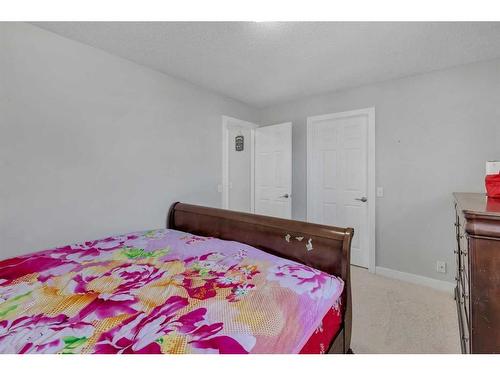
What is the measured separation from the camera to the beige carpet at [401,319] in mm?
1583

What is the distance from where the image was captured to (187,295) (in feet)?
3.37

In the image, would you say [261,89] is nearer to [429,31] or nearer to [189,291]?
[429,31]

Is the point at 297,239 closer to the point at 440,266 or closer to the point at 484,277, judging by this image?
the point at 484,277

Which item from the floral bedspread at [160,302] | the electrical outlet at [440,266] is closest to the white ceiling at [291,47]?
the floral bedspread at [160,302]

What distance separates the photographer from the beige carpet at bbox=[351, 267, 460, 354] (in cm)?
158

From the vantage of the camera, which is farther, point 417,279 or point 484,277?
point 417,279

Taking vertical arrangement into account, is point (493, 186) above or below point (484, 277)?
above

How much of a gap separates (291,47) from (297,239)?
5.25ft

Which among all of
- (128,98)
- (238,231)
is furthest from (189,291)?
(128,98)

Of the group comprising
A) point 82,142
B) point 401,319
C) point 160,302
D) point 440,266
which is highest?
point 82,142

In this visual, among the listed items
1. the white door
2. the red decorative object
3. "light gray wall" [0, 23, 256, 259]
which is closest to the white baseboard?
the white door

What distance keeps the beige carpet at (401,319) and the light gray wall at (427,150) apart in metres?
0.36

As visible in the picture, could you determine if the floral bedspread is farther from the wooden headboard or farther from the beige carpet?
the beige carpet

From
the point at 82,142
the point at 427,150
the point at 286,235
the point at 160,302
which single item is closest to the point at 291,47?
the point at 286,235
